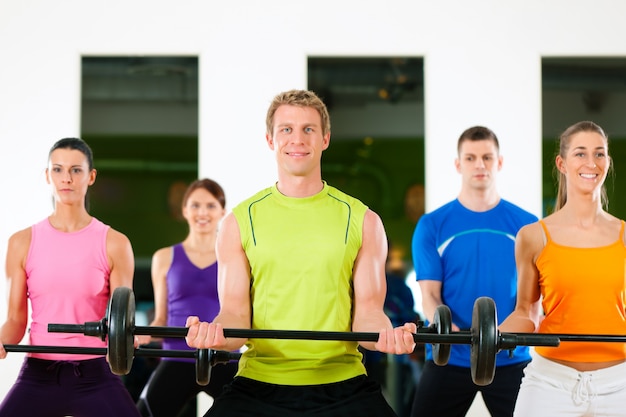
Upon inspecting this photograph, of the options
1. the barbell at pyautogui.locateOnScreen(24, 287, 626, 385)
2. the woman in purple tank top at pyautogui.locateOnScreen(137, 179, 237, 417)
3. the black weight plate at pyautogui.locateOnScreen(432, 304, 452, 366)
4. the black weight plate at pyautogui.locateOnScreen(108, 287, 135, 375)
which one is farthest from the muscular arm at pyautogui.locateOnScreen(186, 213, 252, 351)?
the woman in purple tank top at pyautogui.locateOnScreen(137, 179, 237, 417)

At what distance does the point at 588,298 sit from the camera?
3.36 metres

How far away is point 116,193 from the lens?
7176mm

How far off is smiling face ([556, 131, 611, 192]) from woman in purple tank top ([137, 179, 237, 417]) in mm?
1944

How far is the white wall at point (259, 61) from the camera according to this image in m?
5.80

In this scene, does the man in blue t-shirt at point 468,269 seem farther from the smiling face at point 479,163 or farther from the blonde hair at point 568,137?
the blonde hair at point 568,137

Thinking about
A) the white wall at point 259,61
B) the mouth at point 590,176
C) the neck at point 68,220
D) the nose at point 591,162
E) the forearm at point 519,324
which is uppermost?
the white wall at point 259,61

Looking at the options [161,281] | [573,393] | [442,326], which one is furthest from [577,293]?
[161,281]

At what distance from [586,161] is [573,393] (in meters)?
0.87

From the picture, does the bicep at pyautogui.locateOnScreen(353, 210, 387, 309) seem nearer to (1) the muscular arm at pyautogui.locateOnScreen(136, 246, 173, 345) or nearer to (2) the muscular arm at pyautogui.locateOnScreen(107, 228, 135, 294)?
(2) the muscular arm at pyautogui.locateOnScreen(107, 228, 135, 294)

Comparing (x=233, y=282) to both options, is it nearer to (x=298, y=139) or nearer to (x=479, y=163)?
(x=298, y=139)

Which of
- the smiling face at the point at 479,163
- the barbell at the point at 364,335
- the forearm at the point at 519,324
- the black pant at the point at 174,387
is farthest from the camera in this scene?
the black pant at the point at 174,387

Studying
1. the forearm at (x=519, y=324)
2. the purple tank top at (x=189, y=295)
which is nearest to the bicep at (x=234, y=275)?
the forearm at (x=519, y=324)

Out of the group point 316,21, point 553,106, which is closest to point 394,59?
point 316,21

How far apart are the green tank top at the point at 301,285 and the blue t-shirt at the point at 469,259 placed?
117 cm
